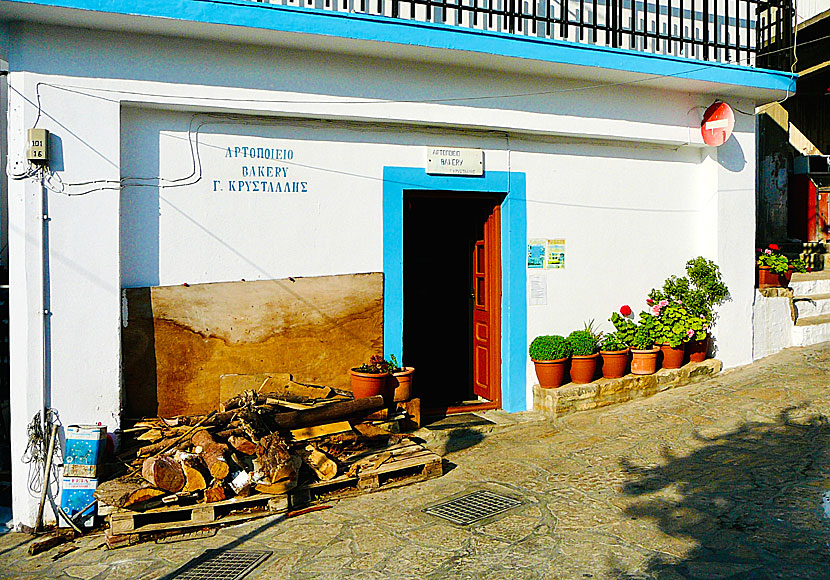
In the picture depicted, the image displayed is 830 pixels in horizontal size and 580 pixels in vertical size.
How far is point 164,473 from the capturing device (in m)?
5.89

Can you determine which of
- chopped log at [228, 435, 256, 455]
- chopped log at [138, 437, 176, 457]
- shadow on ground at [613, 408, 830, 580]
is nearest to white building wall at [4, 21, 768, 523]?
chopped log at [138, 437, 176, 457]

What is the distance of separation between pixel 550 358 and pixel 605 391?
0.84 metres

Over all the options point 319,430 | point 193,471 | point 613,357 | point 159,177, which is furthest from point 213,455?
point 613,357

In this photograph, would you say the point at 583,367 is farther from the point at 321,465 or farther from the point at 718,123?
the point at 321,465

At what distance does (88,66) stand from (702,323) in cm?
774

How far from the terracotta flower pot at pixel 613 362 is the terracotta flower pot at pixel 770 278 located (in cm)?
301

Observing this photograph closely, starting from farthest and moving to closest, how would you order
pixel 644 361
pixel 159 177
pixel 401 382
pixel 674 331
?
1. pixel 674 331
2. pixel 644 361
3. pixel 401 382
4. pixel 159 177

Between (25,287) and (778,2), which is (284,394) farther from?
(778,2)

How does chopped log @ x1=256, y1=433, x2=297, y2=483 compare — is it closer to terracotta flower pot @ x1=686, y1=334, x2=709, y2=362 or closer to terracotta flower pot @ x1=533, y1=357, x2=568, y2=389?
terracotta flower pot @ x1=533, y1=357, x2=568, y2=389

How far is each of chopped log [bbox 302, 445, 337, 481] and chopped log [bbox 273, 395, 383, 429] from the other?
1.04ft

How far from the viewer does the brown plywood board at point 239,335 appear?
6992 mm

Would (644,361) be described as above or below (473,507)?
above

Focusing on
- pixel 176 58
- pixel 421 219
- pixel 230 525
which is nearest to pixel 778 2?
pixel 421 219

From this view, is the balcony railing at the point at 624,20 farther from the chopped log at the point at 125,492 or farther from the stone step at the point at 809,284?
the chopped log at the point at 125,492
